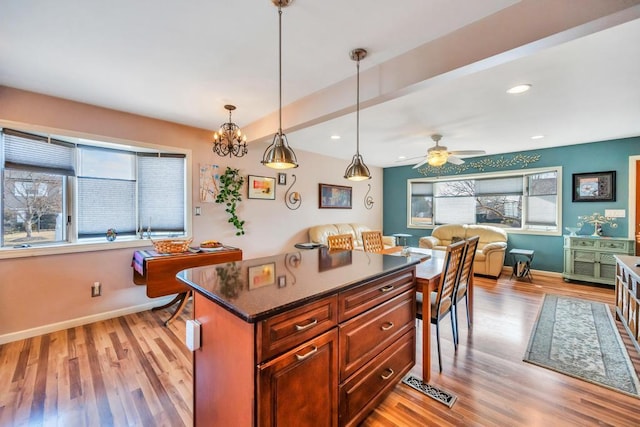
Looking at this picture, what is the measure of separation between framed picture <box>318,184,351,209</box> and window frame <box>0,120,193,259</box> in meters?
2.71

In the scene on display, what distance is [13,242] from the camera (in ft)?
8.83

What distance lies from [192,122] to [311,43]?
90.4 inches

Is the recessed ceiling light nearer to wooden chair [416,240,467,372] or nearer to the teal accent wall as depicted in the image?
wooden chair [416,240,467,372]

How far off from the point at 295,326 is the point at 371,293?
58 centimetres

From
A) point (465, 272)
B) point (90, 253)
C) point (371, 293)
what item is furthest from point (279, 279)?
point (90, 253)

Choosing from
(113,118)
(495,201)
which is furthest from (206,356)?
(495,201)

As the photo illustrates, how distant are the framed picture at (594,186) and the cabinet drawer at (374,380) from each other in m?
4.81

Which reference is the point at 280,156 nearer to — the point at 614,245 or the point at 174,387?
the point at 174,387

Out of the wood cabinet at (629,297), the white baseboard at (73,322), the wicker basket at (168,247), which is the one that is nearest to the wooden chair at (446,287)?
the wood cabinet at (629,297)

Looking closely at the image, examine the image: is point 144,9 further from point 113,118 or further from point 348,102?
point 113,118

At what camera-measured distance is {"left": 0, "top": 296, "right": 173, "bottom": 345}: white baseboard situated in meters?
2.61

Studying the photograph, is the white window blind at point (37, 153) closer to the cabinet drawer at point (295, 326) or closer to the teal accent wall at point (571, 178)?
the cabinet drawer at point (295, 326)

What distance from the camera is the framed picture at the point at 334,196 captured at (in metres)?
5.68

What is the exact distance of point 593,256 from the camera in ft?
14.0
